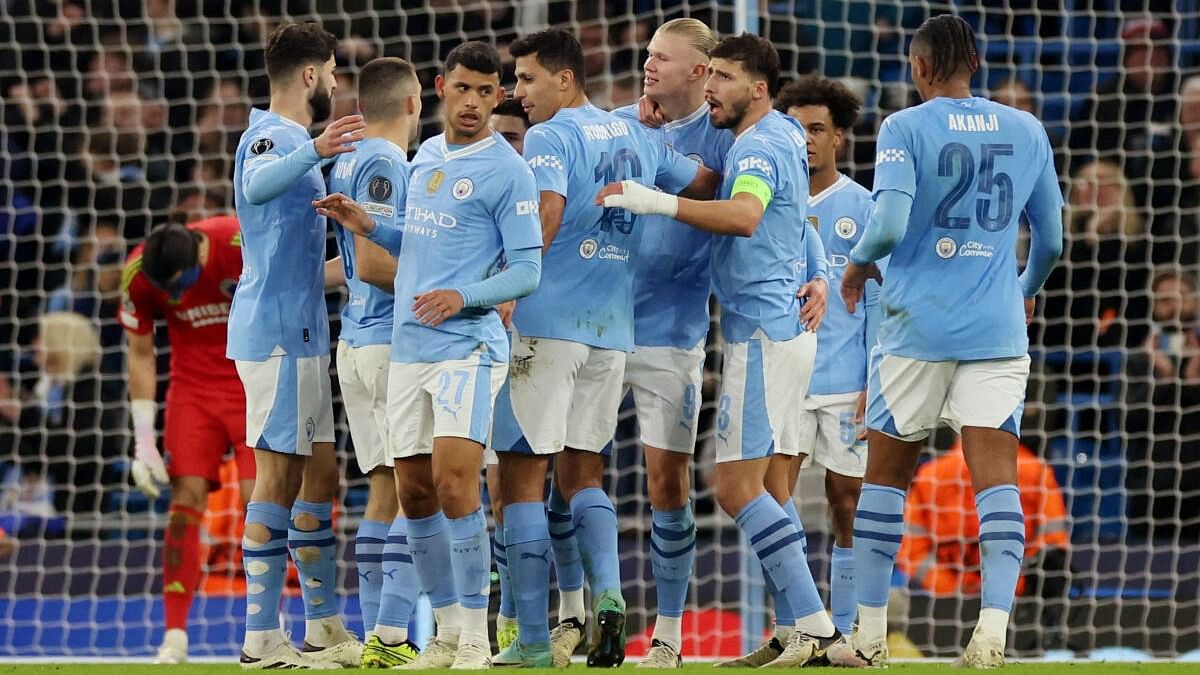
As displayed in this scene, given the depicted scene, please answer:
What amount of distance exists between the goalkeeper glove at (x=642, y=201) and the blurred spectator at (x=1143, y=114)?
5.24 m

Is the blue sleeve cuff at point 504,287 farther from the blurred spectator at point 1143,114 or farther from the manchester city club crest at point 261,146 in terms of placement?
the blurred spectator at point 1143,114

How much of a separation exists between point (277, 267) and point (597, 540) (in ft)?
4.82

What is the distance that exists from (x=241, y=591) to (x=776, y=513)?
169 inches

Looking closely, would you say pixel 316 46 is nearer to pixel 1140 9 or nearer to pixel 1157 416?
pixel 1157 416

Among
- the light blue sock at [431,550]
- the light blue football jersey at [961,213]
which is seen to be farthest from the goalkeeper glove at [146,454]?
the light blue football jersey at [961,213]

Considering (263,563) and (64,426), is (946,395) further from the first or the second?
(64,426)

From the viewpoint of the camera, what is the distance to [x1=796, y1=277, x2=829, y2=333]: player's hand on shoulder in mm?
5961

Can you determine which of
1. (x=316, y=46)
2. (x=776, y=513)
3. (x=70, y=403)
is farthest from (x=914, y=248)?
(x=70, y=403)

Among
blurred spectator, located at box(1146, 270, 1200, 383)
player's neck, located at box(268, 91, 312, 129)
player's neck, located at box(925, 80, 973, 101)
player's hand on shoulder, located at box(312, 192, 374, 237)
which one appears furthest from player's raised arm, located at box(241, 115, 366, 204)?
blurred spectator, located at box(1146, 270, 1200, 383)

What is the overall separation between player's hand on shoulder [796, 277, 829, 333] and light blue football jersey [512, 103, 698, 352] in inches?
23.0

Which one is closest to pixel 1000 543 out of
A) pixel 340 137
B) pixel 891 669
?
pixel 891 669

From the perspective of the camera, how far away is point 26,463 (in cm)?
1065

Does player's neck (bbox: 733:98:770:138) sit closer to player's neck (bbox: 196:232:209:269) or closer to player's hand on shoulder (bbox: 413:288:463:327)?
player's hand on shoulder (bbox: 413:288:463:327)

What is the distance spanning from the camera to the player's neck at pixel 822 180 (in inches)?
280
